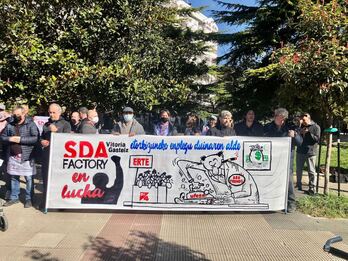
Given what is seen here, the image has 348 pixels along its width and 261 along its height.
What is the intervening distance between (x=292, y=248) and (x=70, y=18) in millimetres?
6675

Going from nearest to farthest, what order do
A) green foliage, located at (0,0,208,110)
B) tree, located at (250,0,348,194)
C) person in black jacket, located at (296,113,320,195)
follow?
tree, located at (250,0,348,194) < green foliage, located at (0,0,208,110) < person in black jacket, located at (296,113,320,195)

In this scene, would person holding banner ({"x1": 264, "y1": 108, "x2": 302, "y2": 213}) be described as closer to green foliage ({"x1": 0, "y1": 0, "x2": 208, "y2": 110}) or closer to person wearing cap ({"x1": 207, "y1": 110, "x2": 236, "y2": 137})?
person wearing cap ({"x1": 207, "y1": 110, "x2": 236, "y2": 137})

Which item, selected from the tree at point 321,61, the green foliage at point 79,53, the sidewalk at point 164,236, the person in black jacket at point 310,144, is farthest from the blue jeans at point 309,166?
the green foliage at point 79,53

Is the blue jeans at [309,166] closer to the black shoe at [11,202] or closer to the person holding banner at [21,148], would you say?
the person holding banner at [21,148]

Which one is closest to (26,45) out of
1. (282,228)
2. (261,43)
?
(282,228)

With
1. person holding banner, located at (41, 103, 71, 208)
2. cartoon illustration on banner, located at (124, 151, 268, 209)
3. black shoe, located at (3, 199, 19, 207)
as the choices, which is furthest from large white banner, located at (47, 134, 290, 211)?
black shoe, located at (3, 199, 19, 207)

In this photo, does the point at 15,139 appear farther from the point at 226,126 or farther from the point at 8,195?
the point at 226,126

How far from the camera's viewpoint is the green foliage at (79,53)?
843cm

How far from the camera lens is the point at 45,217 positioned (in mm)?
6516

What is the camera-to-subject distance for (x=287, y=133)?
24.3ft

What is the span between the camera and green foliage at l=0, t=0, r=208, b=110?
332 inches

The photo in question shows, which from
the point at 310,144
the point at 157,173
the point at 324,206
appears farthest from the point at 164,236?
the point at 310,144

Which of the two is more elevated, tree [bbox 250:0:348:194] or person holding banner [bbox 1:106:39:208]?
tree [bbox 250:0:348:194]

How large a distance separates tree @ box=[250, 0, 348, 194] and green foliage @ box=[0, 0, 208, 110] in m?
3.46
